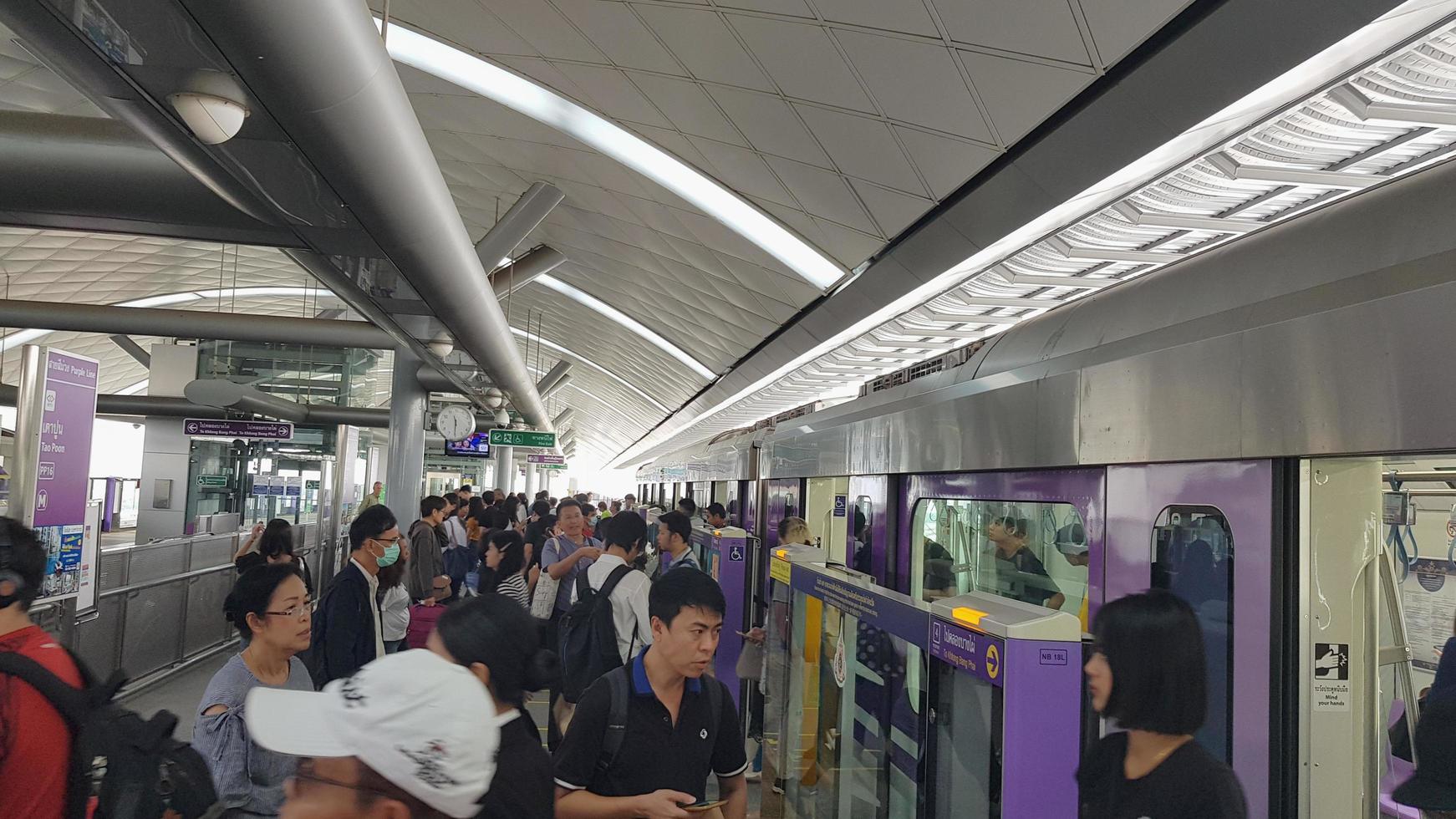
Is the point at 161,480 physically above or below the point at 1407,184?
below

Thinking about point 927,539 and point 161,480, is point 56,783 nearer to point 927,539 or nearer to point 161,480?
point 927,539

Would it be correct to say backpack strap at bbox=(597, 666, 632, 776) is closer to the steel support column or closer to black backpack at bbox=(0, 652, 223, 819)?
black backpack at bbox=(0, 652, 223, 819)

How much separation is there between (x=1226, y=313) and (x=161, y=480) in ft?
90.1

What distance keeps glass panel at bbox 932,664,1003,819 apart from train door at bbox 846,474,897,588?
9.24ft

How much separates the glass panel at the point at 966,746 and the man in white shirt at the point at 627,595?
1652 mm

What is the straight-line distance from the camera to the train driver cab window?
4426 millimetres

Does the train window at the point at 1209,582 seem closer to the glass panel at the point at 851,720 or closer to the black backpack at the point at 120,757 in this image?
the glass panel at the point at 851,720

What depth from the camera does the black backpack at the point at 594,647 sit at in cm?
471

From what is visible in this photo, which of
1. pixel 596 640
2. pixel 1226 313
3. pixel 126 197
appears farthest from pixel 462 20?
pixel 1226 313

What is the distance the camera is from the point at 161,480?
2497cm

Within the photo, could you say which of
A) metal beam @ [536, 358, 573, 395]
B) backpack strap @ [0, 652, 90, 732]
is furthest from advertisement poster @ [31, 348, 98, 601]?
metal beam @ [536, 358, 573, 395]

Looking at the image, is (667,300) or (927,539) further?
(667,300)

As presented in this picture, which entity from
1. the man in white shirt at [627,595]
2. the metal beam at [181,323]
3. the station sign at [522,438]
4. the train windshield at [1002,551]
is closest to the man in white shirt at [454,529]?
the metal beam at [181,323]

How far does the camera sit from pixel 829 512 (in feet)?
29.1
